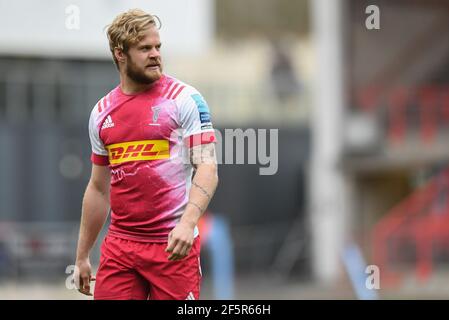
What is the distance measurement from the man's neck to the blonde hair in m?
0.19

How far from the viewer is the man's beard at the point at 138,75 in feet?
17.2

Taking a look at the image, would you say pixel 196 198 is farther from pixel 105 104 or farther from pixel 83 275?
pixel 83 275

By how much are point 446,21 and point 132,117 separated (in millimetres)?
20145

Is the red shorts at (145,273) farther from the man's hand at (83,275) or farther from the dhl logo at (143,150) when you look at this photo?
the dhl logo at (143,150)

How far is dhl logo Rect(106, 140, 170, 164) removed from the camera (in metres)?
5.32

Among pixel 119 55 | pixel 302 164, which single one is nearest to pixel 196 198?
pixel 119 55

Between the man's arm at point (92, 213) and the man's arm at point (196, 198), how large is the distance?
0.58m

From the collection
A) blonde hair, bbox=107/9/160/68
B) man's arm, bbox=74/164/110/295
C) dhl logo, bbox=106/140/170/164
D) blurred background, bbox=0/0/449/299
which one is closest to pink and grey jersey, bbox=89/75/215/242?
dhl logo, bbox=106/140/170/164

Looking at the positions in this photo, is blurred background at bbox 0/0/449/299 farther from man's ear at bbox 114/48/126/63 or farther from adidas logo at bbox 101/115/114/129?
man's ear at bbox 114/48/126/63

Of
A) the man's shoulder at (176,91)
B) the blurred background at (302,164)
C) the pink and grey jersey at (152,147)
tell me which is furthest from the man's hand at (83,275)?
the blurred background at (302,164)

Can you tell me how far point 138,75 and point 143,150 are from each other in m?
0.37

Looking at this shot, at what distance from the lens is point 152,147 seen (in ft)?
17.5
